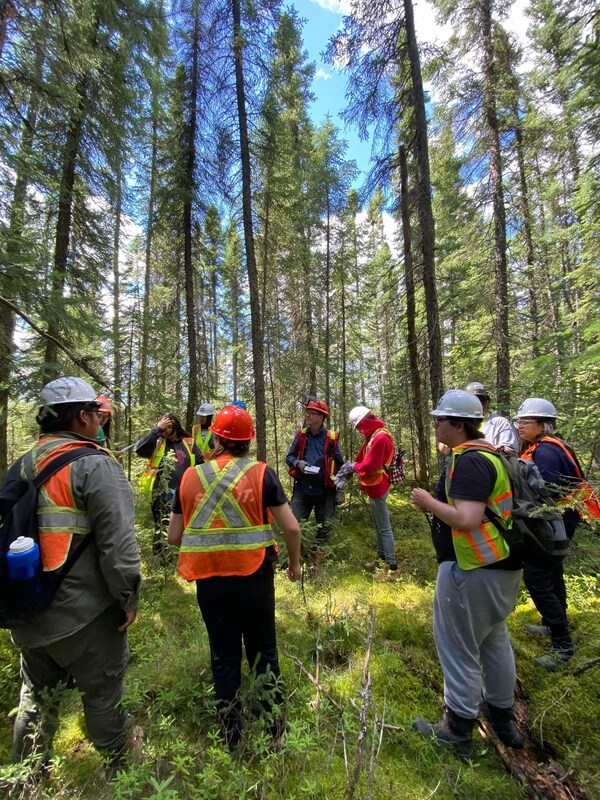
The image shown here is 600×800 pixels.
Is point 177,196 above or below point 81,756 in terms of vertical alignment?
above

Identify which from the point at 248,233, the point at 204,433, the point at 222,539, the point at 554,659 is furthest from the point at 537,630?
the point at 248,233

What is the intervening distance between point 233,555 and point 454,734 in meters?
A: 1.95

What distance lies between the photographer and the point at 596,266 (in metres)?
8.19

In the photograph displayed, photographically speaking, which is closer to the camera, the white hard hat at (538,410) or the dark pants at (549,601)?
the dark pants at (549,601)

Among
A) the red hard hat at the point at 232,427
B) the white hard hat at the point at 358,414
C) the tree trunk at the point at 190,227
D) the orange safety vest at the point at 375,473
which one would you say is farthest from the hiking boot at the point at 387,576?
the tree trunk at the point at 190,227

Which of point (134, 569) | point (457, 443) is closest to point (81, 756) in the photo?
Answer: point (134, 569)

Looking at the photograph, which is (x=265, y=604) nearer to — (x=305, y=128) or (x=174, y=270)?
(x=174, y=270)

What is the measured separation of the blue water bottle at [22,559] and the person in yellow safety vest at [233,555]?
859mm

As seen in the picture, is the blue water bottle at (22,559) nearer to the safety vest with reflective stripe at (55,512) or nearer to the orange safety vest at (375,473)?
the safety vest with reflective stripe at (55,512)

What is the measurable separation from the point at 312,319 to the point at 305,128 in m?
7.64

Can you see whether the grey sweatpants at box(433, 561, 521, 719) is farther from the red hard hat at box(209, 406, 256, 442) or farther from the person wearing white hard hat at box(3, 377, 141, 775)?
the person wearing white hard hat at box(3, 377, 141, 775)

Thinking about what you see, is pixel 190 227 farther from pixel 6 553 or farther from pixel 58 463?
pixel 6 553

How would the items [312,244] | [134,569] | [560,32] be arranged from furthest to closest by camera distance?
[312,244] < [560,32] < [134,569]

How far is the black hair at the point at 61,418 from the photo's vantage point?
2.31 m
